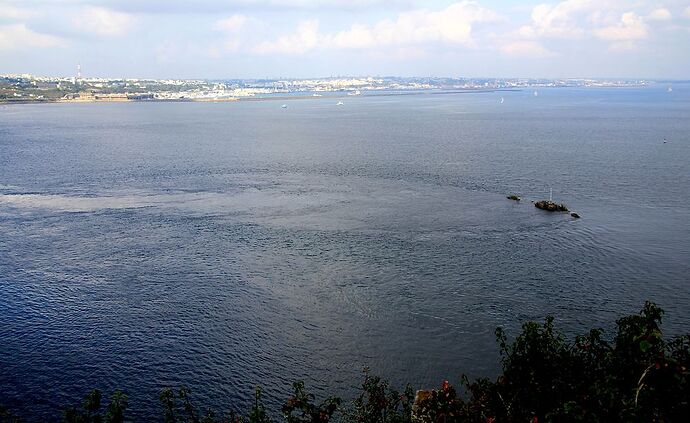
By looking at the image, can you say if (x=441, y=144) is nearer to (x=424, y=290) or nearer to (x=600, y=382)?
(x=424, y=290)

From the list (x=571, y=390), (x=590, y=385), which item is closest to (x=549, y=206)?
(x=571, y=390)

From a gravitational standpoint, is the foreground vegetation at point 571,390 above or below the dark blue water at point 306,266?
above

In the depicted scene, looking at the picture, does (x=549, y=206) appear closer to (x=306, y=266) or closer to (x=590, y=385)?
(x=306, y=266)

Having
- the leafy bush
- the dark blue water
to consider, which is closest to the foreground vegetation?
the leafy bush

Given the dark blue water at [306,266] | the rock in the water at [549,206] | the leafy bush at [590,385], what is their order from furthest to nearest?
1. the rock in the water at [549,206]
2. the dark blue water at [306,266]
3. the leafy bush at [590,385]

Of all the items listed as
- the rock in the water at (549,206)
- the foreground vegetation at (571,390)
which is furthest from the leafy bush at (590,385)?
the rock in the water at (549,206)

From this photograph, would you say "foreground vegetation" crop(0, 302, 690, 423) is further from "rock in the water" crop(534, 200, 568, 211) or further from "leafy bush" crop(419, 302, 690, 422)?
"rock in the water" crop(534, 200, 568, 211)

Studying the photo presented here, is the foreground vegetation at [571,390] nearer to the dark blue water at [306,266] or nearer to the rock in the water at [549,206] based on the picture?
the dark blue water at [306,266]

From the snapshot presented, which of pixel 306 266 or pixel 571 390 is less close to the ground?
pixel 571 390
